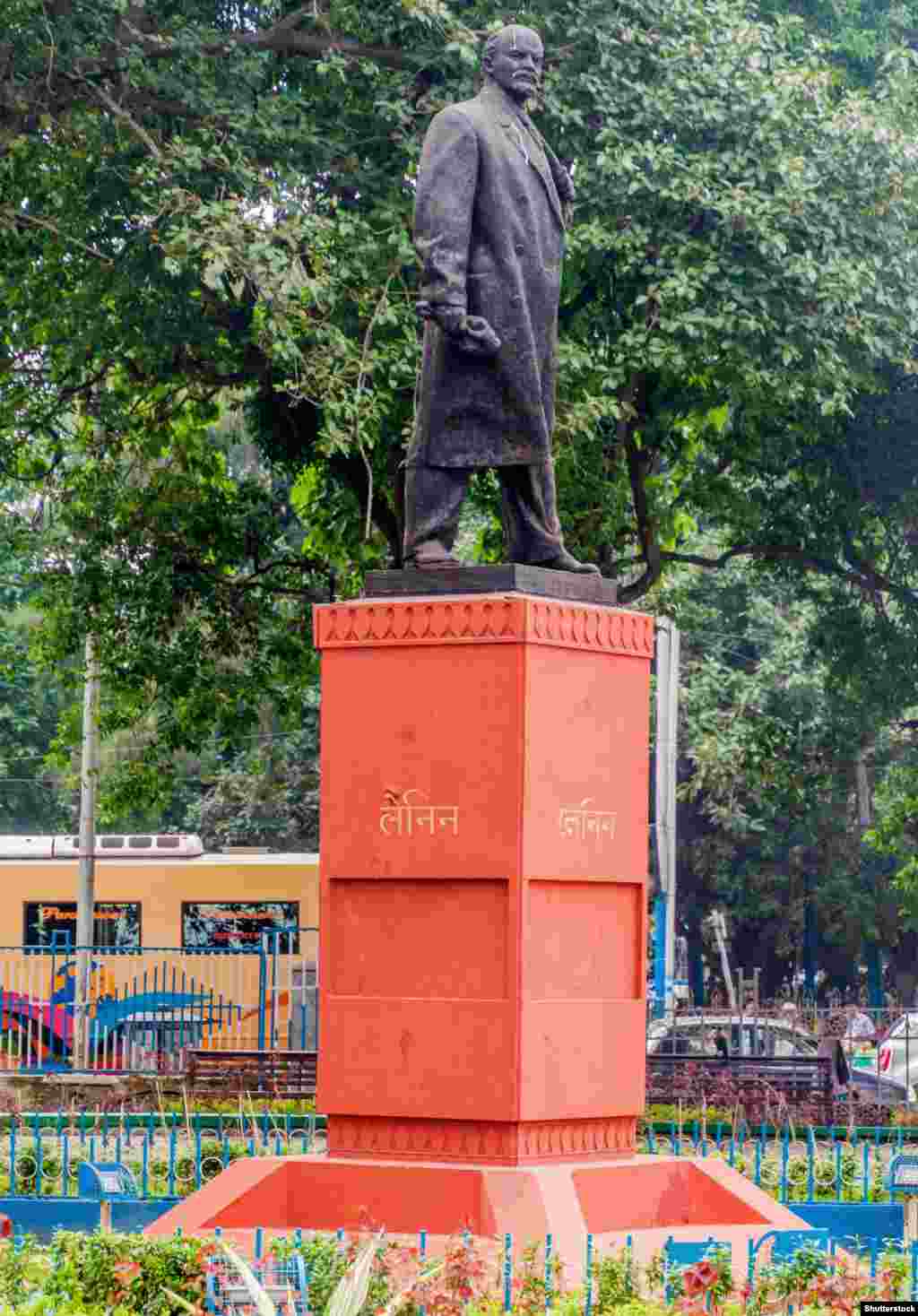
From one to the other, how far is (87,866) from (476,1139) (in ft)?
69.0

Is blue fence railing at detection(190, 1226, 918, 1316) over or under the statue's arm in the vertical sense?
under

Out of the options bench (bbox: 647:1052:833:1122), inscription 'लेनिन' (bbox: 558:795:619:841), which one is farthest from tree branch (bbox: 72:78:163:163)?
bench (bbox: 647:1052:833:1122)

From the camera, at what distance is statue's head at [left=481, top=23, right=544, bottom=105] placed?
10625 mm

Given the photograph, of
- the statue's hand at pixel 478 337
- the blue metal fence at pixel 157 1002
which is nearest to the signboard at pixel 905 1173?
the statue's hand at pixel 478 337

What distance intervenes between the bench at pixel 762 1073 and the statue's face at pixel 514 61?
40.5 feet

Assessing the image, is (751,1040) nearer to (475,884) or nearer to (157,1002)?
(157,1002)

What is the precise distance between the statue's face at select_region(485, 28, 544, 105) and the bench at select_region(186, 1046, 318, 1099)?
1374cm

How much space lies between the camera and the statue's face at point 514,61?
34.8 ft

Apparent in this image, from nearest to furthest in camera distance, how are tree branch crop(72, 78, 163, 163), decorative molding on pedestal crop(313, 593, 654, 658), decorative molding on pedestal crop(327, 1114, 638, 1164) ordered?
decorative molding on pedestal crop(327, 1114, 638, 1164)
decorative molding on pedestal crop(313, 593, 654, 658)
tree branch crop(72, 78, 163, 163)

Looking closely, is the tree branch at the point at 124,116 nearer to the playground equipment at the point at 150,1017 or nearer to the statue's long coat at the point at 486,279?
the statue's long coat at the point at 486,279

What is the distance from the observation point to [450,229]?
33.8 ft

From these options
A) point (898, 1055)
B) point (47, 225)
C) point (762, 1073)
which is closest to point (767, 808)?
point (898, 1055)

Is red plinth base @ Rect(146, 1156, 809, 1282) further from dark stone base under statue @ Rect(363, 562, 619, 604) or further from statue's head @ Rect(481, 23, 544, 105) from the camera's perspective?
statue's head @ Rect(481, 23, 544, 105)

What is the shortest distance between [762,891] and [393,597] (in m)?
32.1
